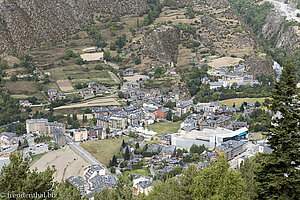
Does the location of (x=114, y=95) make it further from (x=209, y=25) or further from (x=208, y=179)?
(x=208, y=179)

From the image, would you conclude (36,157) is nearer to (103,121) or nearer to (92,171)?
(92,171)

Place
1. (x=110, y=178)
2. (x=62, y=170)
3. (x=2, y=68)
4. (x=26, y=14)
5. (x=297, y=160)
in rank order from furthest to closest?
(x=26, y=14), (x=2, y=68), (x=62, y=170), (x=110, y=178), (x=297, y=160)

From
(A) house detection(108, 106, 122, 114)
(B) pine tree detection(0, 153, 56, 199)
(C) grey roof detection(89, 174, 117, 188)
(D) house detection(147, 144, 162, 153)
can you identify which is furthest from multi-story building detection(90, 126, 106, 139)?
(B) pine tree detection(0, 153, 56, 199)

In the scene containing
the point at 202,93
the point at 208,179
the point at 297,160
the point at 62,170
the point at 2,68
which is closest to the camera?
the point at 297,160

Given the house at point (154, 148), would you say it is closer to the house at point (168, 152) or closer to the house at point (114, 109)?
the house at point (168, 152)

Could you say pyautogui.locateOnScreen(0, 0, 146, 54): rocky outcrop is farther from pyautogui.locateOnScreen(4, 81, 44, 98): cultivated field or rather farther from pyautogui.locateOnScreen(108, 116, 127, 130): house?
pyautogui.locateOnScreen(108, 116, 127, 130): house

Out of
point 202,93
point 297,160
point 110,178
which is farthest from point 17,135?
point 297,160

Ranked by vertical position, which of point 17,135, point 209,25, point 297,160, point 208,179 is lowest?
point 17,135
